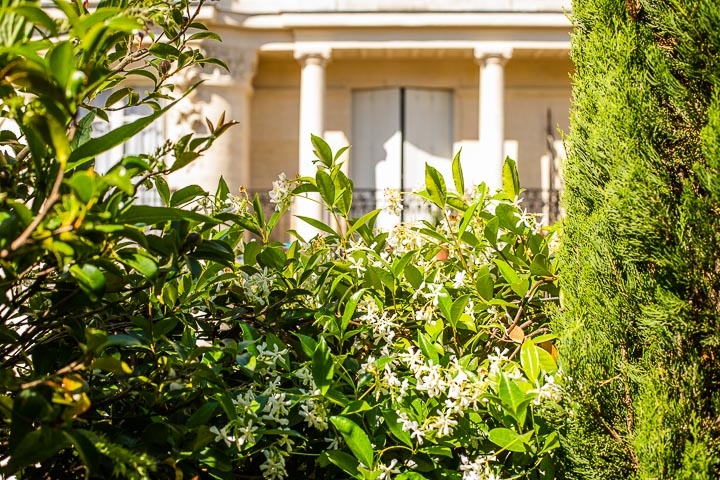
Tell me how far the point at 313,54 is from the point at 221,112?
194 cm

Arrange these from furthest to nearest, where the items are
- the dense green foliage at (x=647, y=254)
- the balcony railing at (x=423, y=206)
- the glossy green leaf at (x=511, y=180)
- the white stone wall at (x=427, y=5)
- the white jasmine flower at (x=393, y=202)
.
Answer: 1. the balcony railing at (x=423, y=206)
2. the white stone wall at (x=427, y=5)
3. the white jasmine flower at (x=393, y=202)
4. the glossy green leaf at (x=511, y=180)
5. the dense green foliage at (x=647, y=254)

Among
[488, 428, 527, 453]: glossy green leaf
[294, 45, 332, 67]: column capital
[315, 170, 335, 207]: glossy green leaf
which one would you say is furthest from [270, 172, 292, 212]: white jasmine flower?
[294, 45, 332, 67]: column capital

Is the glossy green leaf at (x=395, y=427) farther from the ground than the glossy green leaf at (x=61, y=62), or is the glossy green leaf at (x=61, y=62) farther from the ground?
the glossy green leaf at (x=61, y=62)

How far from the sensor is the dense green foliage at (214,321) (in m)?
1.16

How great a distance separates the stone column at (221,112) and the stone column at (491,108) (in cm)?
421

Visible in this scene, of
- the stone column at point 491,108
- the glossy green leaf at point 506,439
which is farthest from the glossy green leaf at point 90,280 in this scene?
the stone column at point 491,108

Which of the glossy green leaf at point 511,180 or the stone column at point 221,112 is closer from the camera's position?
the glossy green leaf at point 511,180

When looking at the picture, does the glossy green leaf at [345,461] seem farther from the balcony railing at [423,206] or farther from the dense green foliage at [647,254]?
the balcony railing at [423,206]

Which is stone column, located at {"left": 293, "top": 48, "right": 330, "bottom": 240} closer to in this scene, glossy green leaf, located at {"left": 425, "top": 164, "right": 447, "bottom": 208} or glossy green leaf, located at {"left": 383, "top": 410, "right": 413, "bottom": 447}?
glossy green leaf, located at {"left": 425, "top": 164, "right": 447, "bottom": 208}

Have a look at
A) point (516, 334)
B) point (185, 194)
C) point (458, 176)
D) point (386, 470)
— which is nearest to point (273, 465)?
point (386, 470)

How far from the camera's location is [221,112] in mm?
14602

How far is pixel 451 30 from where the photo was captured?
14.5 m

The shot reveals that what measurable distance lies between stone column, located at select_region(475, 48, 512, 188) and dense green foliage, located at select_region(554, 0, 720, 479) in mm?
12609

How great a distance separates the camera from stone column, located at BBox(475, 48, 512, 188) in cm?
1423
